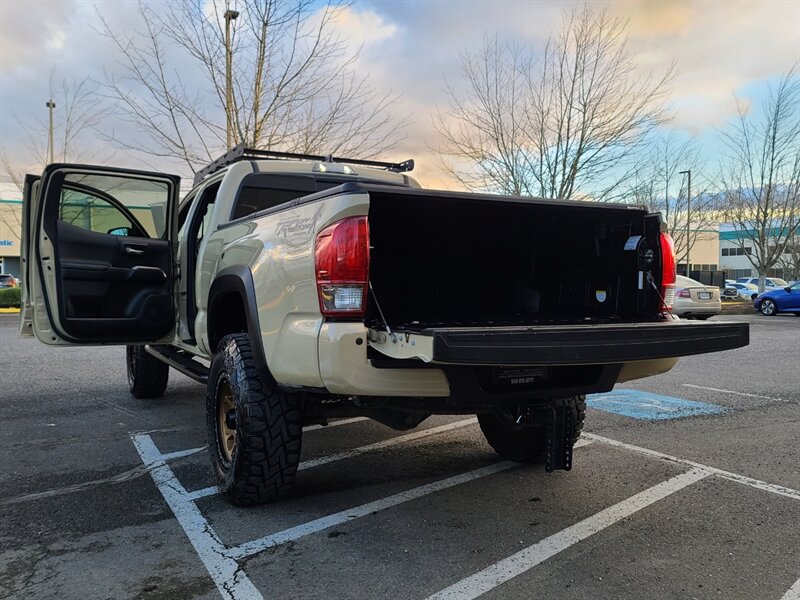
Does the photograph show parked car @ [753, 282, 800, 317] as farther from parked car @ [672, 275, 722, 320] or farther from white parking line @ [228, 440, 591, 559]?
white parking line @ [228, 440, 591, 559]

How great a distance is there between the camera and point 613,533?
3.26 metres

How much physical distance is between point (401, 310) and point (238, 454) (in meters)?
1.25

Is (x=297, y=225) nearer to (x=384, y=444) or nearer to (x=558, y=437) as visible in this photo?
(x=558, y=437)

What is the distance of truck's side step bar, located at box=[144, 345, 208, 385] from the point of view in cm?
455

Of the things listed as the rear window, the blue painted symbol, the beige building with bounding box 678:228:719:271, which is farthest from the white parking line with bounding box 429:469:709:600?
the beige building with bounding box 678:228:719:271

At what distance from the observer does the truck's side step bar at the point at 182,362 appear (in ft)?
14.9

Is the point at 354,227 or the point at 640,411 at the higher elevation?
the point at 354,227

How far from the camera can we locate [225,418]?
384 centimetres

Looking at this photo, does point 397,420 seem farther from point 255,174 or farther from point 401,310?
point 255,174

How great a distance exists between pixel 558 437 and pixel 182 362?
128 inches

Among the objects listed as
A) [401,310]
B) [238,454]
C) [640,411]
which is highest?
[401,310]

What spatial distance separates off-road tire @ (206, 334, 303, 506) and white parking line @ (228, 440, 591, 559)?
0.99ft

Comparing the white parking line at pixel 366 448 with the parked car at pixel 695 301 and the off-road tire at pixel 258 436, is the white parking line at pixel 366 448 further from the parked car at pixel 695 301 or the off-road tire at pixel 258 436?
the parked car at pixel 695 301

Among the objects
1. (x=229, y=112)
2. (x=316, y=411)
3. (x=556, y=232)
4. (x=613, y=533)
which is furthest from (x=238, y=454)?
(x=229, y=112)
